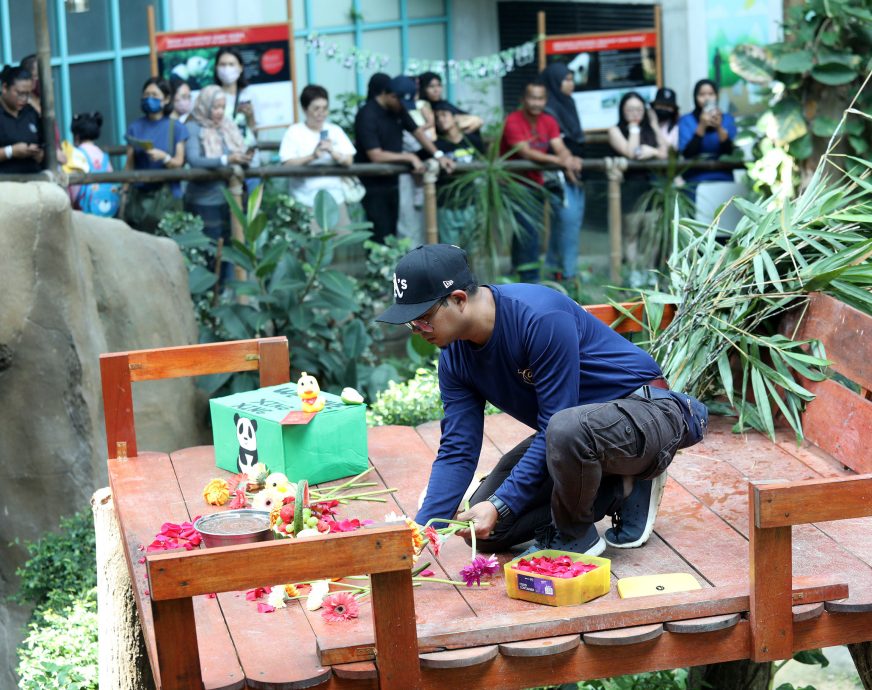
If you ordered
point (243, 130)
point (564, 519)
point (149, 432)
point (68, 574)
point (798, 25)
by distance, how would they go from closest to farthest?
point (564, 519)
point (68, 574)
point (149, 432)
point (798, 25)
point (243, 130)

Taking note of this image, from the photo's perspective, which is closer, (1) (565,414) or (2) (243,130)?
(1) (565,414)

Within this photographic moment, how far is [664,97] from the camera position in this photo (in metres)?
9.40

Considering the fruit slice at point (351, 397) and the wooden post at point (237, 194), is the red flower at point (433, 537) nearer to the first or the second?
the fruit slice at point (351, 397)

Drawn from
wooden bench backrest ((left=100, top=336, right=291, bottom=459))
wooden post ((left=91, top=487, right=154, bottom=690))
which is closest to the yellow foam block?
wooden post ((left=91, top=487, right=154, bottom=690))

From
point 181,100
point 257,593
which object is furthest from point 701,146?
point 257,593

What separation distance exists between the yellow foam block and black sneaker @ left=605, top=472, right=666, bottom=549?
0.30m

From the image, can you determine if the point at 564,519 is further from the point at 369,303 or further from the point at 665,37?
the point at 665,37

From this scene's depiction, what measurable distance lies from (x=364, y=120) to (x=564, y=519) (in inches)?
208

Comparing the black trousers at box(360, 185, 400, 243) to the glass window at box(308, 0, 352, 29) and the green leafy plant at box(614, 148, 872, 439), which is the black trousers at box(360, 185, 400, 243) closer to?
the green leafy plant at box(614, 148, 872, 439)

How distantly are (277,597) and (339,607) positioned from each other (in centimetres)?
19

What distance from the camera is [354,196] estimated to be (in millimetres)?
8328

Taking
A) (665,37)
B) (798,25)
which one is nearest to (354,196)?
(798,25)

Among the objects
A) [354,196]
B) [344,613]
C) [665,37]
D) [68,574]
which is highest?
[665,37]

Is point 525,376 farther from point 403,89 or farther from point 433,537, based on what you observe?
point 403,89
